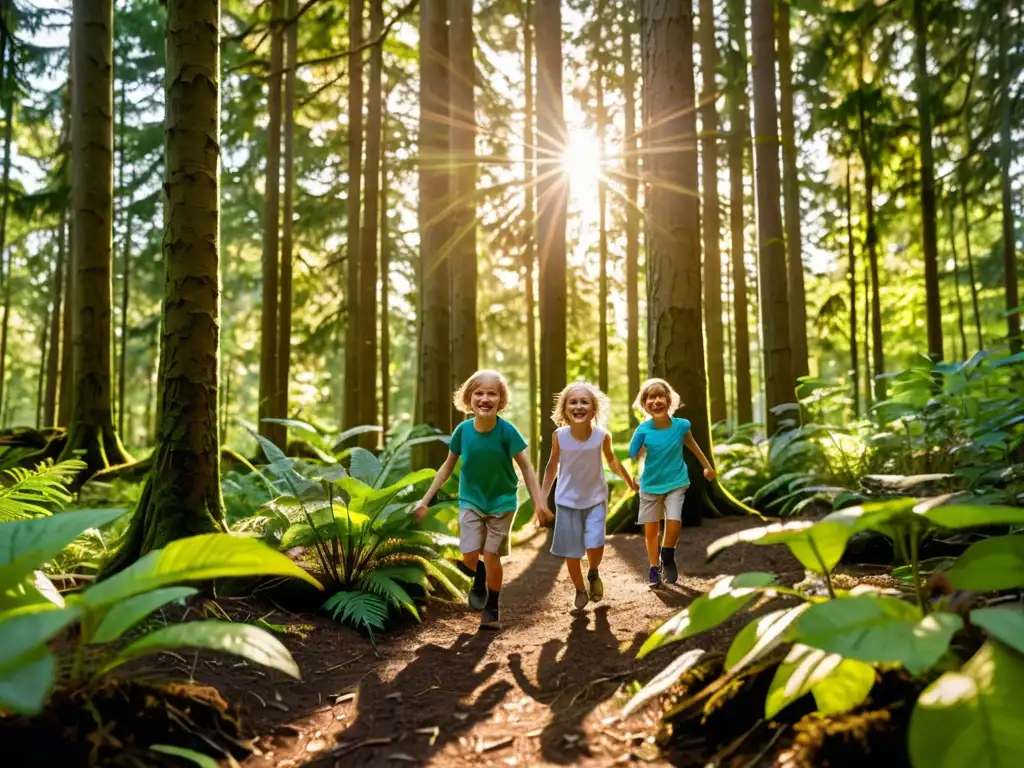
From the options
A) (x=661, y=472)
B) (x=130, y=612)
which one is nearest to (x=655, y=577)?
(x=661, y=472)

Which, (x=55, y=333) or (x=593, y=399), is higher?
(x=55, y=333)

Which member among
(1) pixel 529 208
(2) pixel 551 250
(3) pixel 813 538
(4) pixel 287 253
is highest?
(1) pixel 529 208

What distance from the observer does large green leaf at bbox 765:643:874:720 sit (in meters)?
2.23

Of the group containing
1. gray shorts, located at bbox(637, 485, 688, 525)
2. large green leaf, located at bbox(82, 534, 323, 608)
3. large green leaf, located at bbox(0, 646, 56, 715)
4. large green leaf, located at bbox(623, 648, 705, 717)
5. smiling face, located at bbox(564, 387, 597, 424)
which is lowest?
large green leaf, located at bbox(623, 648, 705, 717)

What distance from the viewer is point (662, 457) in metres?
6.13

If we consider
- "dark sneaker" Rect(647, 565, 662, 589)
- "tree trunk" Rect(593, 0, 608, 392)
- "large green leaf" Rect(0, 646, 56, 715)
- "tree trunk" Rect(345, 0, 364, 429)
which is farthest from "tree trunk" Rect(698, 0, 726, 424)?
"large green leaf" Rect(0, 646, 56, 715)

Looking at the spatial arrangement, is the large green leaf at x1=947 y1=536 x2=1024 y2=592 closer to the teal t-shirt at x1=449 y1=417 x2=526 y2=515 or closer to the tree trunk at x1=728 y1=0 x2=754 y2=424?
the teal t-shirt at x1=449 y1=417 x2=526 y2=515

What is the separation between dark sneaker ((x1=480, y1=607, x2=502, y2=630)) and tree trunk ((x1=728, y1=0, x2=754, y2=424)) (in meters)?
10.9

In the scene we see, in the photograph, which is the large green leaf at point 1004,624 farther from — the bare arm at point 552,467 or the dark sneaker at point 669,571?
the dark sneaker at point 669,571

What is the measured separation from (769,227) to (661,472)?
641cm

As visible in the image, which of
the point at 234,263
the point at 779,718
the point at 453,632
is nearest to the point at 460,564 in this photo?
the point at 453,632

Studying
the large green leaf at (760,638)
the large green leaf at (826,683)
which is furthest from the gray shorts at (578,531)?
the large green leaf at (826,683)

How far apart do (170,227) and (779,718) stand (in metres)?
4.44

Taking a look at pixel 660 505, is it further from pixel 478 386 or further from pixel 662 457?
pixel 478 386
